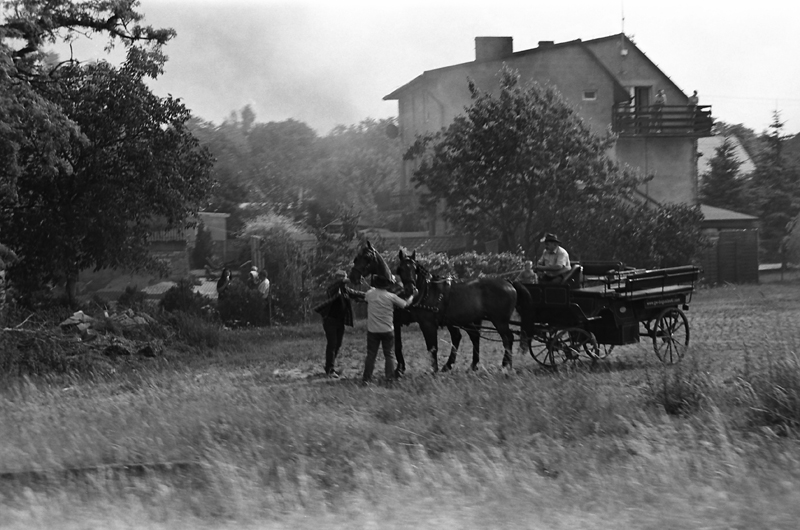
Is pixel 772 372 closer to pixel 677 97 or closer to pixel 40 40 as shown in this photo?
pixel 40 40

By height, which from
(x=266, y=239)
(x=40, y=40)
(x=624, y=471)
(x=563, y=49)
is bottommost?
(x=624, y=471)

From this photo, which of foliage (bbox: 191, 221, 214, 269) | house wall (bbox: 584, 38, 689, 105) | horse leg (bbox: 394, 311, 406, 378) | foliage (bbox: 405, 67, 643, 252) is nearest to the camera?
horse leg (bbox: 394, 311, 406, 378)

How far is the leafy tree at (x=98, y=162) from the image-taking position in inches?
823

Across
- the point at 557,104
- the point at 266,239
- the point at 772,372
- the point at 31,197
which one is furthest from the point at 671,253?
the point at 772,372

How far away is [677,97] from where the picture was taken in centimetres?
4550

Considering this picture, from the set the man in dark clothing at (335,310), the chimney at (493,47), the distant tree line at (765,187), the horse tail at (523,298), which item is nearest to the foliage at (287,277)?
the man in dark clothing at (335,310)

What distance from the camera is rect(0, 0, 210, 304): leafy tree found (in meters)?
20.9

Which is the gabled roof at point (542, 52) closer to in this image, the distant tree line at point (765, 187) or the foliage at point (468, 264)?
the distant tree line at point (765, 187)

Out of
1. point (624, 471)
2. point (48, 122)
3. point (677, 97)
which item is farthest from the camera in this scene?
point (677, 97)

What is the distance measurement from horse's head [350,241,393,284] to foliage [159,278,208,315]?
429 inches

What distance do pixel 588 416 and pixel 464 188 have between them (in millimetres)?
23754

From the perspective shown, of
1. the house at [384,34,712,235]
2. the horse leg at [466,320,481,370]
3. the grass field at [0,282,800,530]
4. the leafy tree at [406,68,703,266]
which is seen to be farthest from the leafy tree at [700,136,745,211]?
the grass field at [0,282,800,530]

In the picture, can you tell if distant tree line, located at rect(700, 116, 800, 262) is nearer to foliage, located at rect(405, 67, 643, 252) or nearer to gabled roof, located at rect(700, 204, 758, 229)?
gabled roof, located at rect(700, 204, 758, 229)

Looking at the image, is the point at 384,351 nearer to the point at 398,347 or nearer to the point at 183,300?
the point at 398,347
